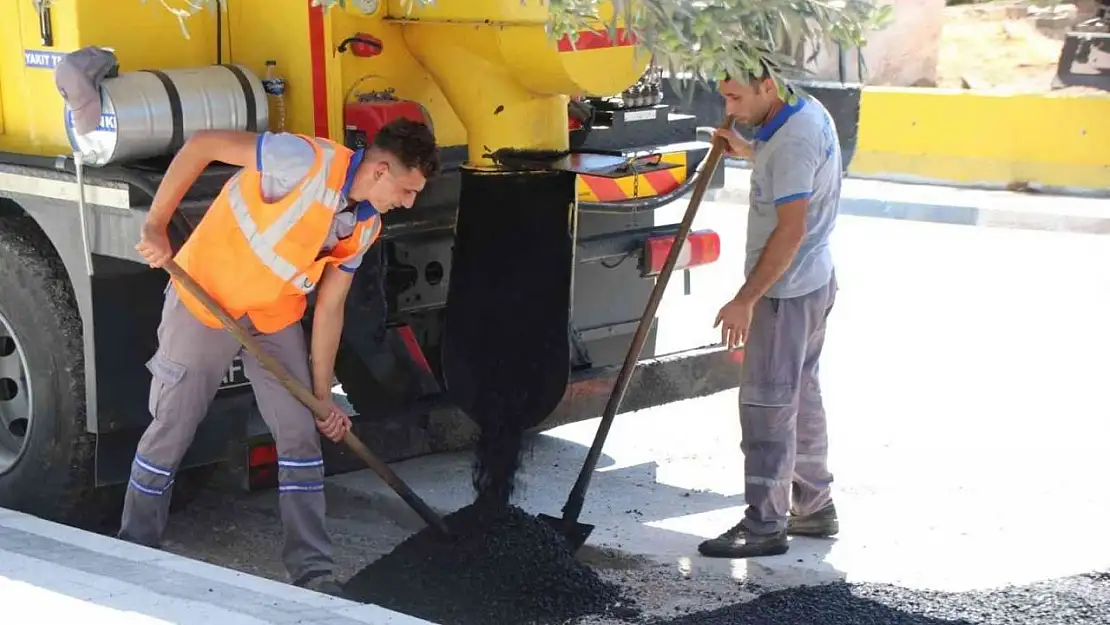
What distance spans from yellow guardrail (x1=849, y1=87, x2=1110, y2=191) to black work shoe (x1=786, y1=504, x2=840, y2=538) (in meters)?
6.73

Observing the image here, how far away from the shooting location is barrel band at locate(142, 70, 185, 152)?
14.3 ft

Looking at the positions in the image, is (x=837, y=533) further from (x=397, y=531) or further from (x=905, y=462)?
(x=397, y=531)

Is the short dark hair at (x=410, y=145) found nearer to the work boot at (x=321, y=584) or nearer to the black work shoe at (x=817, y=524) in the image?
the work boot at (x=321, y=584)

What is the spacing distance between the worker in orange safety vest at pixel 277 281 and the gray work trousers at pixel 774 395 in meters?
1.18

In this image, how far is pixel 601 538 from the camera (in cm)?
493

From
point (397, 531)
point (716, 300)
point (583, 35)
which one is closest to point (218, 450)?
point (397, 531)

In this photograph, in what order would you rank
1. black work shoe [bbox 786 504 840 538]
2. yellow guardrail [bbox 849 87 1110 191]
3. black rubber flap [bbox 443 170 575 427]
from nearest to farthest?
black rubber flap [bbox 443 170 575 427]
black work shoe [bbox 786 504 840 538]
yellow guardrail [bbox 849 87 1110 191]

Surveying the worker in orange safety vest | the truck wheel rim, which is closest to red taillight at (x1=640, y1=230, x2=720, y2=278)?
the worker in orange safety vest

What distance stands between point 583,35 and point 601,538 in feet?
5.09

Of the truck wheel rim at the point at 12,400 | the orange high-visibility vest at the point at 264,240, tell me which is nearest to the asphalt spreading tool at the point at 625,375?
the orange high-visibility vest at the point at 264,240

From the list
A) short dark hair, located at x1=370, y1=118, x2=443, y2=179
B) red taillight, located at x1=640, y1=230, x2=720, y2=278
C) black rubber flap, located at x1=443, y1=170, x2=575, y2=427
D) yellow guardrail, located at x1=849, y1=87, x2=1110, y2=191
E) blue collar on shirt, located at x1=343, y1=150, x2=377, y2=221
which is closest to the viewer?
short dark hair, located at x1=370, y1=118, x2=443, y2=179

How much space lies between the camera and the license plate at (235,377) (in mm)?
4602

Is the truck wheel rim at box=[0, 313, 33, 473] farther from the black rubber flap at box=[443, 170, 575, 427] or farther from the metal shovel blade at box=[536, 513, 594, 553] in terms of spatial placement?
the metal shovel blade at box=[536, 513, 594, 553]

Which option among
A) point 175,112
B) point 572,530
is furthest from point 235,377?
point 572,530
